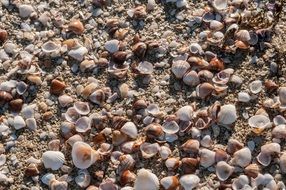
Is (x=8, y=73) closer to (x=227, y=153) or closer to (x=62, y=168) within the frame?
(x=62, y=168)

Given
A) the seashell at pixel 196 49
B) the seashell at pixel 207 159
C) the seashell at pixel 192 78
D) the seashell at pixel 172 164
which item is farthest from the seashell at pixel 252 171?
the seashell at pixel 196 49

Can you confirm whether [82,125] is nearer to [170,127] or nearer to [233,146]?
[170,127]

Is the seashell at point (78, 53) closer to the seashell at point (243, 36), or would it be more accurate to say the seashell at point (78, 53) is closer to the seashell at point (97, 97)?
the seashell at point (97, 97)

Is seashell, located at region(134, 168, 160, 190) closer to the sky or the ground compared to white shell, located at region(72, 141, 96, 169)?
closer to the ground

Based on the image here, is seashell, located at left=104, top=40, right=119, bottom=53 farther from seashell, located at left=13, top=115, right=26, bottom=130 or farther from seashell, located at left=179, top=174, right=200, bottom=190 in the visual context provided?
seashell, located at left=179, top=174, right=200, bottom=190

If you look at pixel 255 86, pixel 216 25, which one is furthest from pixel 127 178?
pixel 216 25

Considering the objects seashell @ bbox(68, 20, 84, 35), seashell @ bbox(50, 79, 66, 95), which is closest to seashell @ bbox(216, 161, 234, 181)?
seashell @ bbox(50, 79, 66, 95)

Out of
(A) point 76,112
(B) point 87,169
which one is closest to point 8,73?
(A) point 76,112
